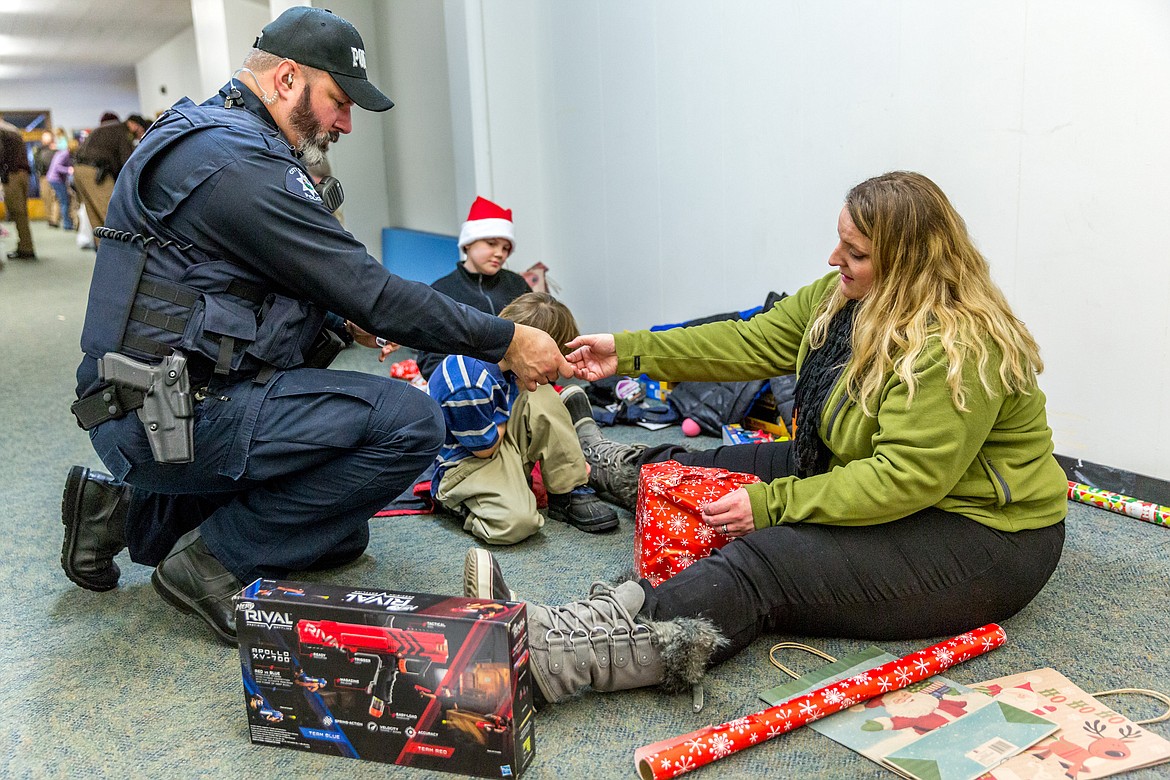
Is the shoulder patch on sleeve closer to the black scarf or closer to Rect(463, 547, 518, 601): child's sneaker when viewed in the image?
Rect(463, 547, 518, 601): child's sneaker

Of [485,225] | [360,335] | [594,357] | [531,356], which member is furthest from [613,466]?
[485,225]

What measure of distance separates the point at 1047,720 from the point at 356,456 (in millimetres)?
1374

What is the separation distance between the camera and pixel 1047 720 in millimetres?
1582

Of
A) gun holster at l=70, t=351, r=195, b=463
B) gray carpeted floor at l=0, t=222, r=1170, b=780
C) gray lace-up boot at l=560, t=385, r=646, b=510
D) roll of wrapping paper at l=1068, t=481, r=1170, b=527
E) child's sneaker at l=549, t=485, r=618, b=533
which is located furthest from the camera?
gray lace-up boot at l=560, t=385, r=646, b=510

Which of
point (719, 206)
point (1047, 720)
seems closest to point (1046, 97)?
point (719, 206)

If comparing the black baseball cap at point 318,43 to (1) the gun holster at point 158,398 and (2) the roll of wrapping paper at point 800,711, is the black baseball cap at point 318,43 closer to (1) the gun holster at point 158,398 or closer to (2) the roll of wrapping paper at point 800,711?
(1) the gun holster at point 158,398

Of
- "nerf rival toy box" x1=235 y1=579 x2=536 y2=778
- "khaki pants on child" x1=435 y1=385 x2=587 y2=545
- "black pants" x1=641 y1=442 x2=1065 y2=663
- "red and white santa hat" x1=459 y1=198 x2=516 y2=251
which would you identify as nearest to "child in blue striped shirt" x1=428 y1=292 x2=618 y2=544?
"khaki pants on child" x1=435 y1=385 x2=587 y2=545

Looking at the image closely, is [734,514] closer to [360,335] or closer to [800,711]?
[800,711]

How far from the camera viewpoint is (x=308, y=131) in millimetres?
2111

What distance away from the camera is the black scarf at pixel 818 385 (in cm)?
193

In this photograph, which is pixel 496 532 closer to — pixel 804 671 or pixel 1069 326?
pixel 804 671

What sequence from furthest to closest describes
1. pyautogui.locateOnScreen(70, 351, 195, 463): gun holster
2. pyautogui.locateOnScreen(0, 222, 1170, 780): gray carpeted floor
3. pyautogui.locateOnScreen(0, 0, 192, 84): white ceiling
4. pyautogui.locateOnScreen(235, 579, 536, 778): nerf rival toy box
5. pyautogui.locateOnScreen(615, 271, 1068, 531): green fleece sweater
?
pyautogui.locateOnScreen(0, 0, 192, 84): white ceiling < pyautogui.locateOnScreen(70, 351, 195, 463): gun holster < pyautogui.locateOnScreen(615, 271, 1068, 531): green fleece sweater < pyautogui.locateOnScreen(0, 222, 1170, 780): gray carpeted floor < pyautogui.locateOnScreen(235, 579, 536, 778): nerf rival toy box

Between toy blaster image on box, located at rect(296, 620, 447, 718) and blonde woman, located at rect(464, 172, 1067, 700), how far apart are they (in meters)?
0.24

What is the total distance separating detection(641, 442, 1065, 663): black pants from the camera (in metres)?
1.76
